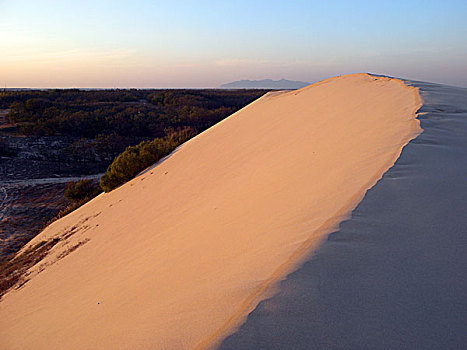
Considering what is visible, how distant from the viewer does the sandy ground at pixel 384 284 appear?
5.27ft

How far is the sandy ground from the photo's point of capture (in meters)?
1.61

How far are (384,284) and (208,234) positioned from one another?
2.02m

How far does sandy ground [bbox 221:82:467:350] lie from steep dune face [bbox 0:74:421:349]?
0.16 m

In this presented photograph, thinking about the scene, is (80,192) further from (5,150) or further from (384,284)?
(384,284)

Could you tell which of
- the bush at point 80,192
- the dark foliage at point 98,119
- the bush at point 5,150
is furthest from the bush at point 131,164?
the dark foliage at point 98,119

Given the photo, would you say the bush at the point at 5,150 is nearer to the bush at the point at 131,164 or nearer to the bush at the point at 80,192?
the bush at the point at 80,192

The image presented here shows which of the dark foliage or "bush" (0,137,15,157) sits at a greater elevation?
the dark foliage

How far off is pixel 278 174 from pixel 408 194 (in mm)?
2020

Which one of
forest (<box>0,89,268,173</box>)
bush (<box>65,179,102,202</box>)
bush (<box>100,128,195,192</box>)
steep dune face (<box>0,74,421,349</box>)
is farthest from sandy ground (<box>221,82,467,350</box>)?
forest (<box>0,89,268,173</box>)

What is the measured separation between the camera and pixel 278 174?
469 centimetres

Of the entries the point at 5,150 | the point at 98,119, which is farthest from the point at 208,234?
the point at 98,119

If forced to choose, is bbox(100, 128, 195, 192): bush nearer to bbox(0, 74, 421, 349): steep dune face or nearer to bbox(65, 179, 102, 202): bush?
bbox(65, 179, 102, 202): bush

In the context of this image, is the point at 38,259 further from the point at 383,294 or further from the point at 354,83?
the point at 354,83

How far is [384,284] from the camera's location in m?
1.92
